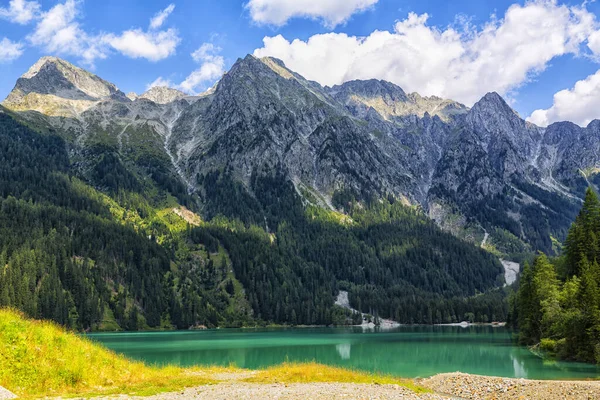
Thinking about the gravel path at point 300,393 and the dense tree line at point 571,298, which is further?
the dense tree line at point 571,298

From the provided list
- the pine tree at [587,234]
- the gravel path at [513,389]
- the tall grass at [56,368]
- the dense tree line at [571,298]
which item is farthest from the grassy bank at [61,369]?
the pine tree at [587,234]

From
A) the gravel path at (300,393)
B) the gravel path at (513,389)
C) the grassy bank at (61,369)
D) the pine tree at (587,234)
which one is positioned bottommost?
the gravel path at (513,389)

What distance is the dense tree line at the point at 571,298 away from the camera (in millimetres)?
54594

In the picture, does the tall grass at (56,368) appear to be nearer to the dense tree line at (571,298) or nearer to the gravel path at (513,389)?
the gravel path at (513,389)

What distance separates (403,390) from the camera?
3253 centimetres

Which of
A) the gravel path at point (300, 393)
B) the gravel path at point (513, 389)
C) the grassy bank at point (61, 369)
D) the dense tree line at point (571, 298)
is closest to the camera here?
the grassy bank at point (61, 369)

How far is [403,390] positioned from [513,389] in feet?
34.0

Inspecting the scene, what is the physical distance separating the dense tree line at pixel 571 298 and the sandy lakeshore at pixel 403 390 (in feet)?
66.1

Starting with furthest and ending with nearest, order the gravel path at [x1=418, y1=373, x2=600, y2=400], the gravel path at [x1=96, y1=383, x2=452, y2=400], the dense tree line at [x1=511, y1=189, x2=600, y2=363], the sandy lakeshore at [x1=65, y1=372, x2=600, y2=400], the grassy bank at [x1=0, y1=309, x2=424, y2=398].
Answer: the dense tree line at [x1=511, y1=189, x2=600, y2=363]
the gravel path at [x1=418, y1=373, x2=600, y2=400]
the sandy lakeshore at [x1=65, y1=372, x2=600, y2=400]
the gravel path at [x1=96, y1=383, x2=452, y2=400]
the grassy bank at [x1=0, y1=309, x2=424, y2=398]

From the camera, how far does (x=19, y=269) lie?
152 meters

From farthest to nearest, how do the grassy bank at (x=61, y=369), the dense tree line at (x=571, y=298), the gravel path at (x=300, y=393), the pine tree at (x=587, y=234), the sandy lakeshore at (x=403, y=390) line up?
the pine tree at (x=587, y=234)
the dense tree line at (x=571, y=298)
the sandy lakeshore at (x=403, y=390)
the gravel path at (x=300, y=393)
the grassy bank at (x=61, y=369)

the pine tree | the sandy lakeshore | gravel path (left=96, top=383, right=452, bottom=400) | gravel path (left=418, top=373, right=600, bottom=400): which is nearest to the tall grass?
gravel path (left=96, top=383, right=452, bottom=400)

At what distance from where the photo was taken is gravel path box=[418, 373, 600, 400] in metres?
32.6

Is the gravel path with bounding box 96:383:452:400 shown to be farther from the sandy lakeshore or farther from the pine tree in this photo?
the pine tree
